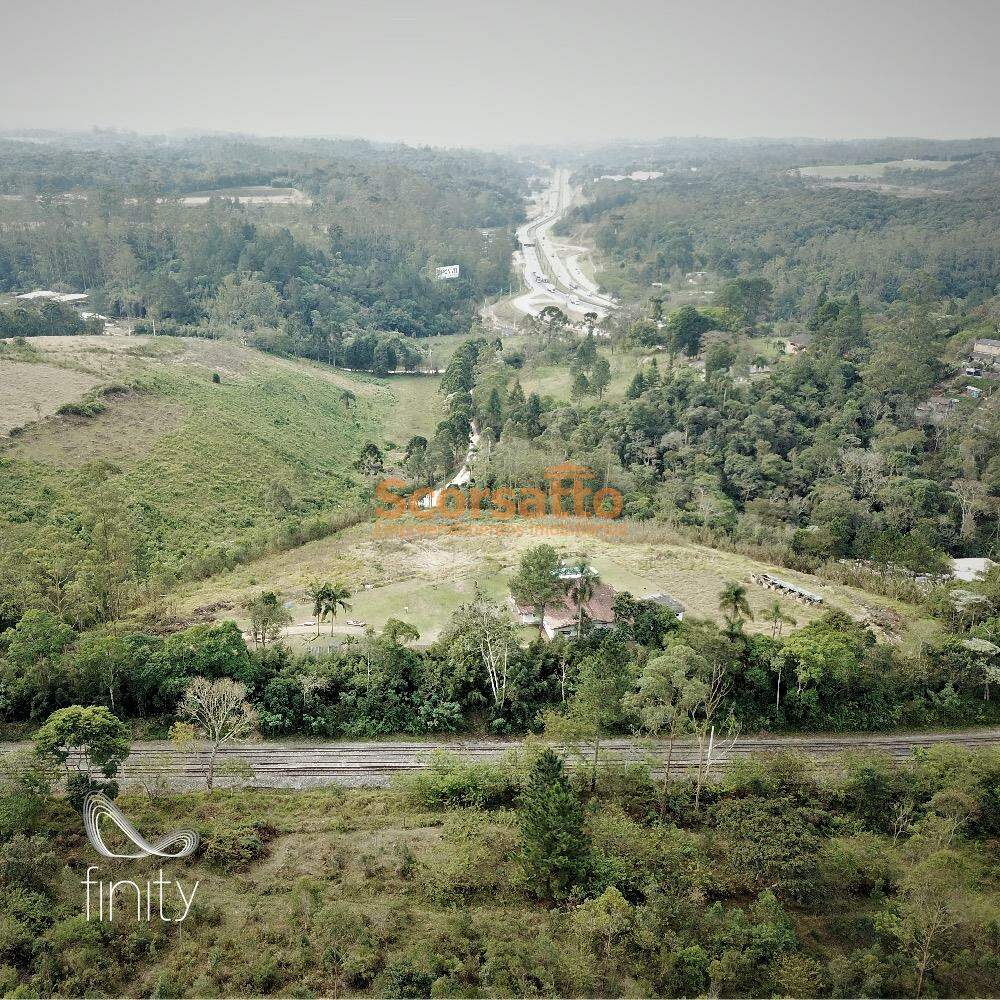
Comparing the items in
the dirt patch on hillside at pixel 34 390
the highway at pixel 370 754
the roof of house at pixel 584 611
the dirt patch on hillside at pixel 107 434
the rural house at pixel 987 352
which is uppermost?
the rural house at pixel 987 352

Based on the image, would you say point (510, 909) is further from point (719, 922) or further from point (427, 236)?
point (427, 236)

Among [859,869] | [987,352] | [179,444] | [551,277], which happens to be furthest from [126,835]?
[551,277]

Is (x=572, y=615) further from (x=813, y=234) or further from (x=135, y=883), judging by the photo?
(x=813, y=234)

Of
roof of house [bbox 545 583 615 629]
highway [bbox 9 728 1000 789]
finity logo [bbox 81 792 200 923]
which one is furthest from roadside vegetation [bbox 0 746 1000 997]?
roof of house [bbox 545 583 615 629]

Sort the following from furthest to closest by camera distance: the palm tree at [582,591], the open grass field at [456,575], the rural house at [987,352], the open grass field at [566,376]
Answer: the open grass field at [566,376] → the rural house at [987,352] → the open grass field at [456,575] → the palm tree at [582,591]

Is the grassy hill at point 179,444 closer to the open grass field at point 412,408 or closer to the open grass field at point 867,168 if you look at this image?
the open grass field at point 412,408

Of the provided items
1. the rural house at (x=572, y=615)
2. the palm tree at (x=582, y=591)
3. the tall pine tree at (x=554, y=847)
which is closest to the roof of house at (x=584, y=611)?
the rural house at (x=572, y=615)

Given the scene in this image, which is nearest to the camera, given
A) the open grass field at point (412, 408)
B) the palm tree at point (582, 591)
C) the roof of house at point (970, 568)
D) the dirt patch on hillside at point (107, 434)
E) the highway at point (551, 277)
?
the palm tree at point (582, 591)
